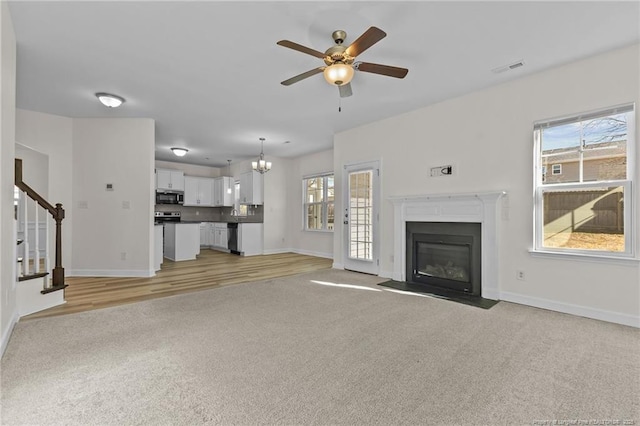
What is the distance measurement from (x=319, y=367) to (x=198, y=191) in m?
8.25

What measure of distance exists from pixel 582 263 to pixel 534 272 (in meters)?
0.46

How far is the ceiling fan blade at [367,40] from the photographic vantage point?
6.74 feet

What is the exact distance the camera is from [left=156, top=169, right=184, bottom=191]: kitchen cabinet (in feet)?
27.1

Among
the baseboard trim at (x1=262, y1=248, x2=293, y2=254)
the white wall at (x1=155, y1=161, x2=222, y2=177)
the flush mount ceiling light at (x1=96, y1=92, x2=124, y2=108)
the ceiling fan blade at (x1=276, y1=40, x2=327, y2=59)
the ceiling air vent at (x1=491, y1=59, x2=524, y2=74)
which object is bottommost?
the baseboard trim at (x1=262, y1=248, x2=293, y2=254)

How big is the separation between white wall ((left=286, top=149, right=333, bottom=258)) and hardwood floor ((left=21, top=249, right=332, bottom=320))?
61 centimetres

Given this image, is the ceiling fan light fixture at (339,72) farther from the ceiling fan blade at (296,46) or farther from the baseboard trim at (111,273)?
the baseboard trim at (111,273)

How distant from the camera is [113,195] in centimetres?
512

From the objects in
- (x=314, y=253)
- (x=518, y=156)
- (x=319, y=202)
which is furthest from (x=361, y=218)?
(x=314, y=253)

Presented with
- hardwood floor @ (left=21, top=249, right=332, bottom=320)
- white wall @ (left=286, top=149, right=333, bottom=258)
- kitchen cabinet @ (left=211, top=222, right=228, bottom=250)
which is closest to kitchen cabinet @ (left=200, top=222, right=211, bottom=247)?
kitchen cabinet @ (left=211, top=222, right=228, bottom=250)

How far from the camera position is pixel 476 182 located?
398cm

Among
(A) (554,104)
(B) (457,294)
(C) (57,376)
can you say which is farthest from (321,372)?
(A) (554,104)

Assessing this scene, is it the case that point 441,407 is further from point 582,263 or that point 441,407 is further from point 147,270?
point 147,270

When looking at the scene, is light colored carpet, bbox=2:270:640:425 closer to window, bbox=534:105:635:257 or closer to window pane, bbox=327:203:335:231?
window, bbox=534:105:635:257

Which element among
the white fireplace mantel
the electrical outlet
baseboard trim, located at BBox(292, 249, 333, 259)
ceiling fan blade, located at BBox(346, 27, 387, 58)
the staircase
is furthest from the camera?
baseboard trim, located at BBox(292, 249, 333, 259)
